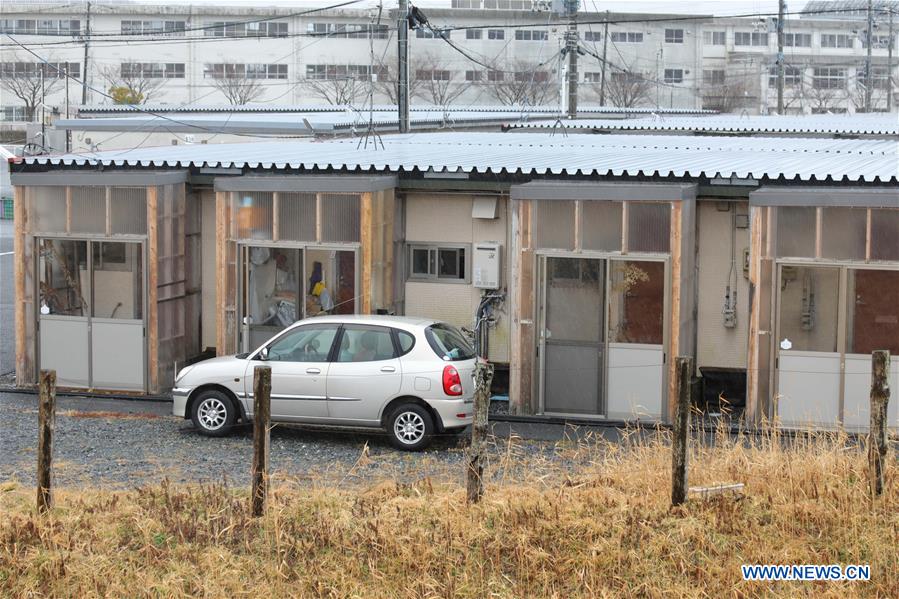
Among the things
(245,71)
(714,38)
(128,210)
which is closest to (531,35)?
(714,38)

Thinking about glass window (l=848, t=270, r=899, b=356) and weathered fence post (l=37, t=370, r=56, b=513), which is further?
glass window (l=848, t=270, r=899, b=356)

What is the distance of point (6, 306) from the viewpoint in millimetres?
26812

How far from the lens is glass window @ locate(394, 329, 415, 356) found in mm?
14055

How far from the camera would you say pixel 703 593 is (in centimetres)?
862

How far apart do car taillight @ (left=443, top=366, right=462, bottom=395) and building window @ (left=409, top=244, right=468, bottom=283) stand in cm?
403

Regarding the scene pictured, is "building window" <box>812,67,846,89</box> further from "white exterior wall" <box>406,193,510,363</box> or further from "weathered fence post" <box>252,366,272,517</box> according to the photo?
"weathered fence post" <box>252,366,272,517</box>

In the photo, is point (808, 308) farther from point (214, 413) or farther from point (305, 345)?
point (214, 413)

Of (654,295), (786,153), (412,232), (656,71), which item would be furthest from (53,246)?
(656,71)

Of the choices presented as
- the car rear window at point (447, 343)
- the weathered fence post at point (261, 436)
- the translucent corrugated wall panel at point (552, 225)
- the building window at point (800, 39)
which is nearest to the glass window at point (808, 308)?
the translucent corrugated wall panel at point (552, 225)

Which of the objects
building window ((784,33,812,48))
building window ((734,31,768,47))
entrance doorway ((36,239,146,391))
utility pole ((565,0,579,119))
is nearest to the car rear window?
entrance doorway ((36,239,146,391))

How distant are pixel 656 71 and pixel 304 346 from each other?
233 ft

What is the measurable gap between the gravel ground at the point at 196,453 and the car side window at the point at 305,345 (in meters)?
0.99

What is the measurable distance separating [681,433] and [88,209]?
36.1ft

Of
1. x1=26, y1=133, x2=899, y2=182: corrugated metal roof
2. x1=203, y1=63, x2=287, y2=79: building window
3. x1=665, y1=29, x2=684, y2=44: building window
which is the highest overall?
x1=665, y1=29, x2=684, y2=44: building window
